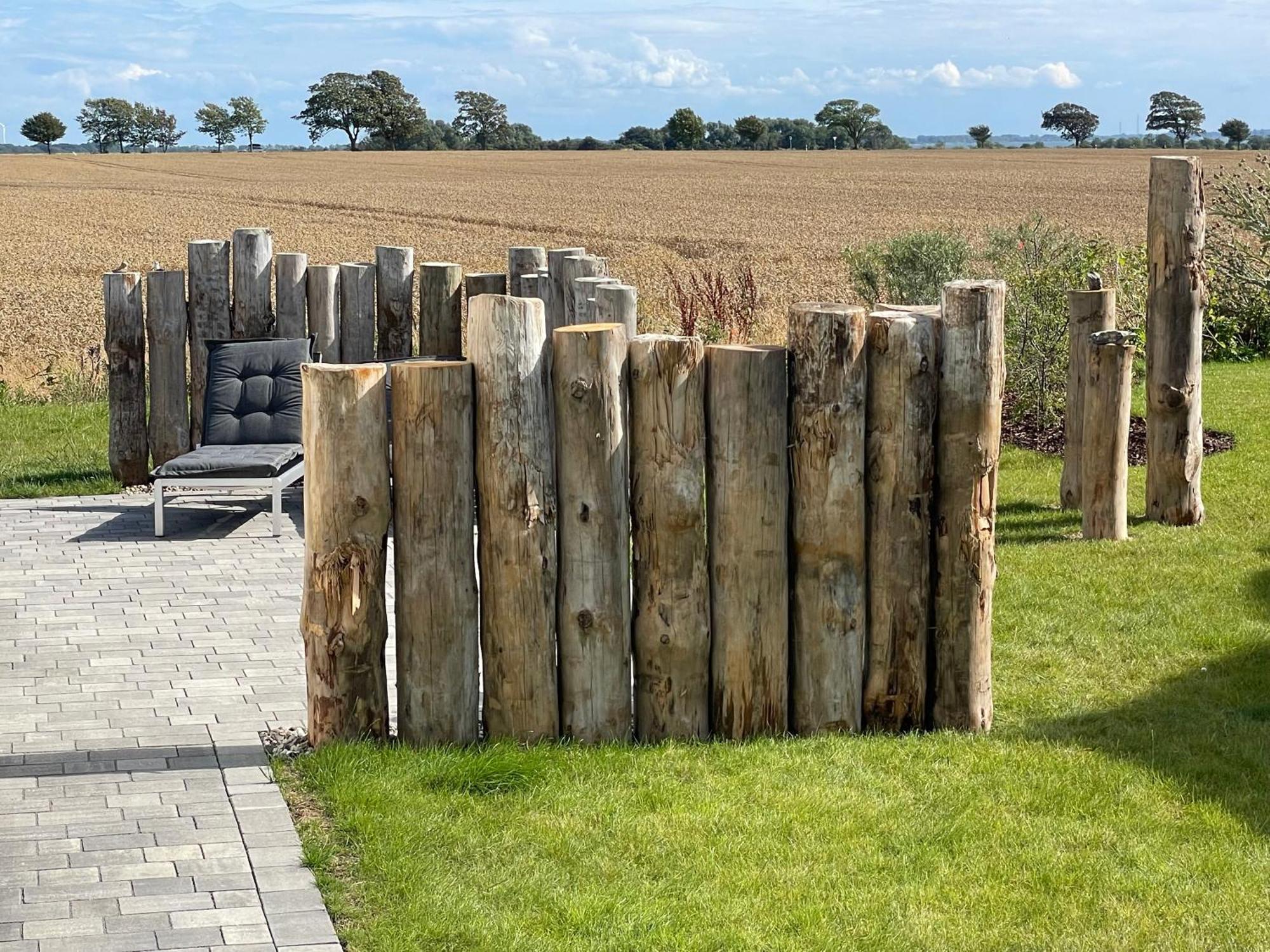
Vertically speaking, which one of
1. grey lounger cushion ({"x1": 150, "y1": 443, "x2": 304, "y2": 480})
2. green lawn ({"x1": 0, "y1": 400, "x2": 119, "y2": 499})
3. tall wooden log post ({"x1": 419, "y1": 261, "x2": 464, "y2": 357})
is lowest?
green lawn ({"x1": 0, "y1": 400, "x2": 119, "y2": 499})

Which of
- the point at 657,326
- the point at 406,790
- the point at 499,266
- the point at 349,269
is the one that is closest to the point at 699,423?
the point at 406,790

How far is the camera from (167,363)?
11.9m

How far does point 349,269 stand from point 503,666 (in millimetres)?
6869

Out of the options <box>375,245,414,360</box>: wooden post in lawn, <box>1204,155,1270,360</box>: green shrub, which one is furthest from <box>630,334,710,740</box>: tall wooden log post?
<box>1204,155,1270,360</box>: green shrub

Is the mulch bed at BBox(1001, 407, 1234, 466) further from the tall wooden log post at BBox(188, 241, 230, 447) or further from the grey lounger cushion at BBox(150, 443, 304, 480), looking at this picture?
the tall wooden log post at BBox(188, 241, 230, 447)

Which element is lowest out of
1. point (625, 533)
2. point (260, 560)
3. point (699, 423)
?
point (260, 560)

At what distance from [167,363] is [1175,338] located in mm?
7477

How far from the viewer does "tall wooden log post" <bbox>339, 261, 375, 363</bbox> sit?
39.5 feet

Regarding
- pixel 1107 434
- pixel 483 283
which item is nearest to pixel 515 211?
pixel 483 283

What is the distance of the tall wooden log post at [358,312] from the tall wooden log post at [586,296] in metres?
2.32

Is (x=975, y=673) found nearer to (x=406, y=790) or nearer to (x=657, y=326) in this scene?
(x=406, y=790)

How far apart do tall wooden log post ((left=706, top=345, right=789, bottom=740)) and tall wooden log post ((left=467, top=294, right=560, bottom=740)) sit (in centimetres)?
63

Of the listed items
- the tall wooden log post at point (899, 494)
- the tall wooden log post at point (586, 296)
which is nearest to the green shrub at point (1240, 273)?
the tall wooden log post at point (586, 296)

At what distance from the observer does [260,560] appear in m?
9.73
